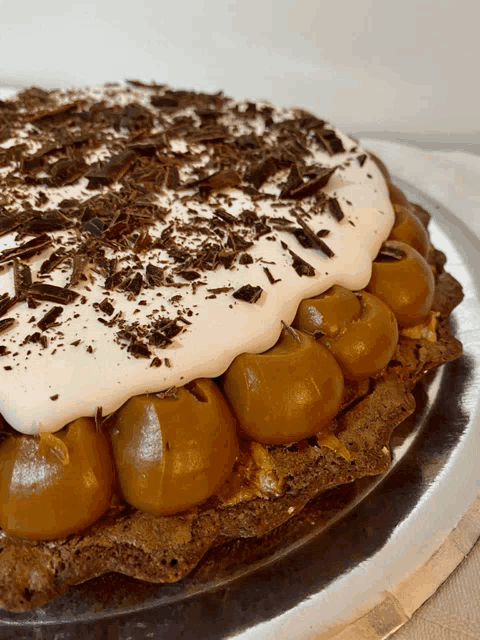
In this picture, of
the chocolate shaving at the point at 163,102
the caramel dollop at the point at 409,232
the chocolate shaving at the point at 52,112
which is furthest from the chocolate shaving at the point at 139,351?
the chocolate shaving at the point at 163,102

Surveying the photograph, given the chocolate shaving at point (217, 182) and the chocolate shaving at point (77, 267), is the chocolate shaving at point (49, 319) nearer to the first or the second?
the chocolate shaving at point (77, 267)

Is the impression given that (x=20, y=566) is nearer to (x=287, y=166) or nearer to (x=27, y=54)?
(x=287, y=166)

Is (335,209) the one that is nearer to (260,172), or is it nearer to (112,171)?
(260,172)

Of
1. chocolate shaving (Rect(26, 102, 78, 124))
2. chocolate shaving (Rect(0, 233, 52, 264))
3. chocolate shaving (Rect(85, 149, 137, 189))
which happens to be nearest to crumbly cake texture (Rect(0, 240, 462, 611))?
chocolate shaving (Rect(0, 233, 52, 264))

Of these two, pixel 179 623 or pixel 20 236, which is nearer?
pixel 179 623

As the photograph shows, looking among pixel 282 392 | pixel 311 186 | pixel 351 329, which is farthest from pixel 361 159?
pixel 282 392

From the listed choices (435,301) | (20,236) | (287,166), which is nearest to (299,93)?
(287,166)
